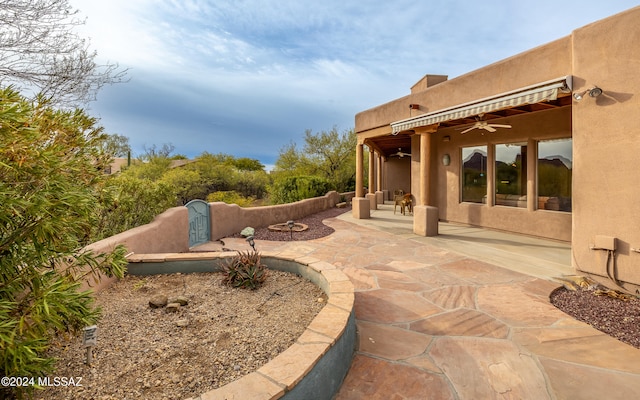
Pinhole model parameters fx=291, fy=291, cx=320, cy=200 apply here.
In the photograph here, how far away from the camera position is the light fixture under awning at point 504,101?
5.50 m

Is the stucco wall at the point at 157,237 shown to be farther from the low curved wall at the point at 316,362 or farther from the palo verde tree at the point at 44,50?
the palo verde tree at the point at 44,50

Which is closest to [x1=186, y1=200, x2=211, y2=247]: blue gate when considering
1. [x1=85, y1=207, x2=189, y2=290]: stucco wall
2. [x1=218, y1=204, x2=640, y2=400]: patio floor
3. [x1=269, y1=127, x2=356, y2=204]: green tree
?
[x1=85, y1=207, x2=189, y2=290]: stucco wall

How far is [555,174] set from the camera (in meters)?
8.27

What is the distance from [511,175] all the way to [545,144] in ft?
4.20

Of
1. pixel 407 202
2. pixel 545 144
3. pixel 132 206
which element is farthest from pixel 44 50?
pixel 545 144

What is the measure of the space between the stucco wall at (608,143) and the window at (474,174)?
4794mm

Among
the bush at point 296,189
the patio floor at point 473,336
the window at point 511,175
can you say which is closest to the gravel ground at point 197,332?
the patio floor at point 473,336

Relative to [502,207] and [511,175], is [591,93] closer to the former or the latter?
[511,175]

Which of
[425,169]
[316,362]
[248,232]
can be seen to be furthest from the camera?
[425,169]

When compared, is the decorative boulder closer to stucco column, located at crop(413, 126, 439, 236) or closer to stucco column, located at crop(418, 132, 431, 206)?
stucco column, located at crop(413, 126, 439, 236)

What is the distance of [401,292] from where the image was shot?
4680 millimetres

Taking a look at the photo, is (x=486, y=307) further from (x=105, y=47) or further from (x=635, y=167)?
(x=105, y=47)

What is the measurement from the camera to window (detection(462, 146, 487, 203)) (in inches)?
394

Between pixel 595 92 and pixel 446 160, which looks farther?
pixel 446 160
